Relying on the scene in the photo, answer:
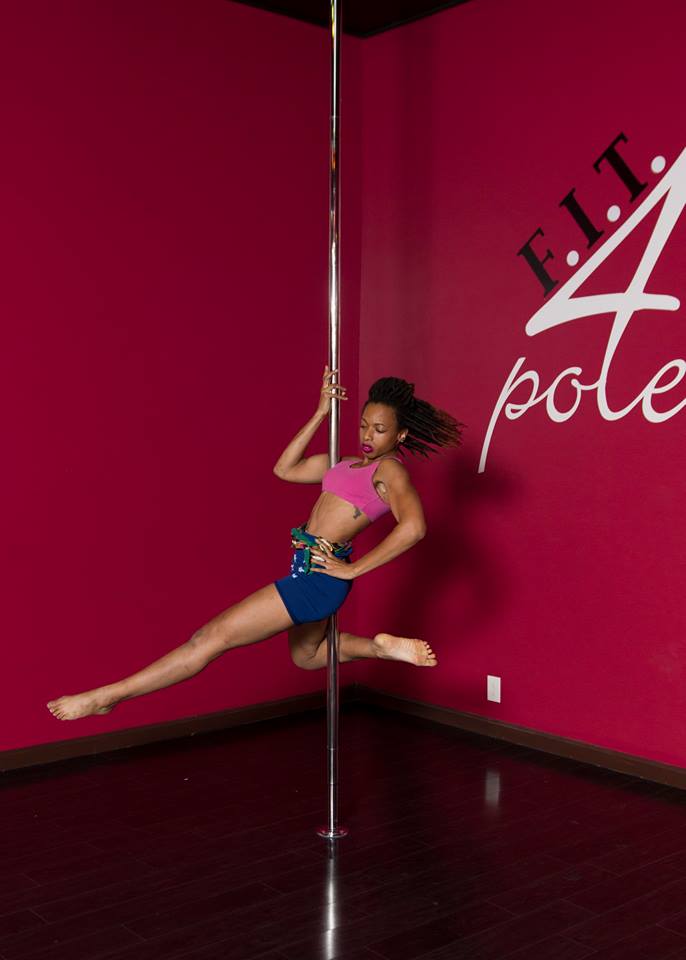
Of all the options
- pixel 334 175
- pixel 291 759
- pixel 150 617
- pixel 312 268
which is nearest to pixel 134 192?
pixel 312 268

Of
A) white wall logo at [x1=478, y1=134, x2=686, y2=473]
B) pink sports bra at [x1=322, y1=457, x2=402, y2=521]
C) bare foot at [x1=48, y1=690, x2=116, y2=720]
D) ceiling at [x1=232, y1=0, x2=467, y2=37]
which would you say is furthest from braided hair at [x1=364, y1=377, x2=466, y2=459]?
ceiling at [x1=232, y1=0, x2=467, y2=37]

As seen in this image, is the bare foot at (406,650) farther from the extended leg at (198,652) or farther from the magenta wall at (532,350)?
the magenta wall at (532,350)

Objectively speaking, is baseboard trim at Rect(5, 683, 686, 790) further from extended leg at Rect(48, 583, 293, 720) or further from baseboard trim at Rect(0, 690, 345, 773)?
extended leg at Rect(48, 583, 293, 720)

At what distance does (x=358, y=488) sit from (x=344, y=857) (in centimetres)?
117

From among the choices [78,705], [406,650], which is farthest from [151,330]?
[406,650]

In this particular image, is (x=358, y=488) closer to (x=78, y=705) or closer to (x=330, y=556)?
(x=330, y=556)

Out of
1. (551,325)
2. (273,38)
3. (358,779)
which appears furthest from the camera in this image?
(273,38)

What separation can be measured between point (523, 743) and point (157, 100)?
3.14 m

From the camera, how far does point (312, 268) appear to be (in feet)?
17.5

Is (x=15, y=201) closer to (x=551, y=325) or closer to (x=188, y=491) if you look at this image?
(x=188, y=491)

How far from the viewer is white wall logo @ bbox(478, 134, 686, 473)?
13.7ft

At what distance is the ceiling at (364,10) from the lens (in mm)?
5000

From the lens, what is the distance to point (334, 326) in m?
3.52

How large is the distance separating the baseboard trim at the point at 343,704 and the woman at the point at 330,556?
992 millimetres
